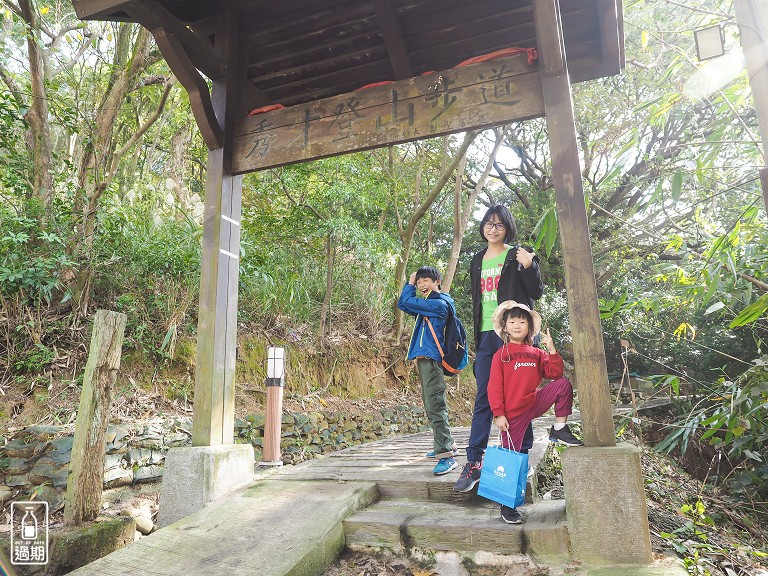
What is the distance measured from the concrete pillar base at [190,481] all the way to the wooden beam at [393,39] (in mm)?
3325

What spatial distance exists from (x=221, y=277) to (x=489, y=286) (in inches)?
78.8

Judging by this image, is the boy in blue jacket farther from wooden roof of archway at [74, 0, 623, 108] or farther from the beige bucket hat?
wooden roof of archway at [74, 0, 623, 108]

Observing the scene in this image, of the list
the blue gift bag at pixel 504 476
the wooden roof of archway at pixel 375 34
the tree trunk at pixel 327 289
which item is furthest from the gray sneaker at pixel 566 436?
the tree trunk at pixel 327 289

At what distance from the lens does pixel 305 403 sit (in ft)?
23.1

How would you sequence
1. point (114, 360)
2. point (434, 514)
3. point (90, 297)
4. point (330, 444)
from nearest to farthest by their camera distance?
point (434, 514) < point (114, 360) < point (90, 297) < point (330, 444)

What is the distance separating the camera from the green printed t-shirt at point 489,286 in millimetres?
3197

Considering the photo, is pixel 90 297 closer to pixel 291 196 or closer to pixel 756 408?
pixel 291 196

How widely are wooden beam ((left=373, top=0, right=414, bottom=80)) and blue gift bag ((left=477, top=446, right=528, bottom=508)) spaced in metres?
3.09

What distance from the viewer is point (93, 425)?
3443 millimetres

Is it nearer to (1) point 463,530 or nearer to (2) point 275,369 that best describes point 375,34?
(2) point 275,369

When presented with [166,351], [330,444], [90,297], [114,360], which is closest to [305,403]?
A: [330,444]

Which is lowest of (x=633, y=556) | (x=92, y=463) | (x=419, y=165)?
(x=633, y=556)

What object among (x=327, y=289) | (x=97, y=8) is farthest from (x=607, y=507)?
(x=327, y=289)

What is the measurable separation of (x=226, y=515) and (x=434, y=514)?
1.30m
